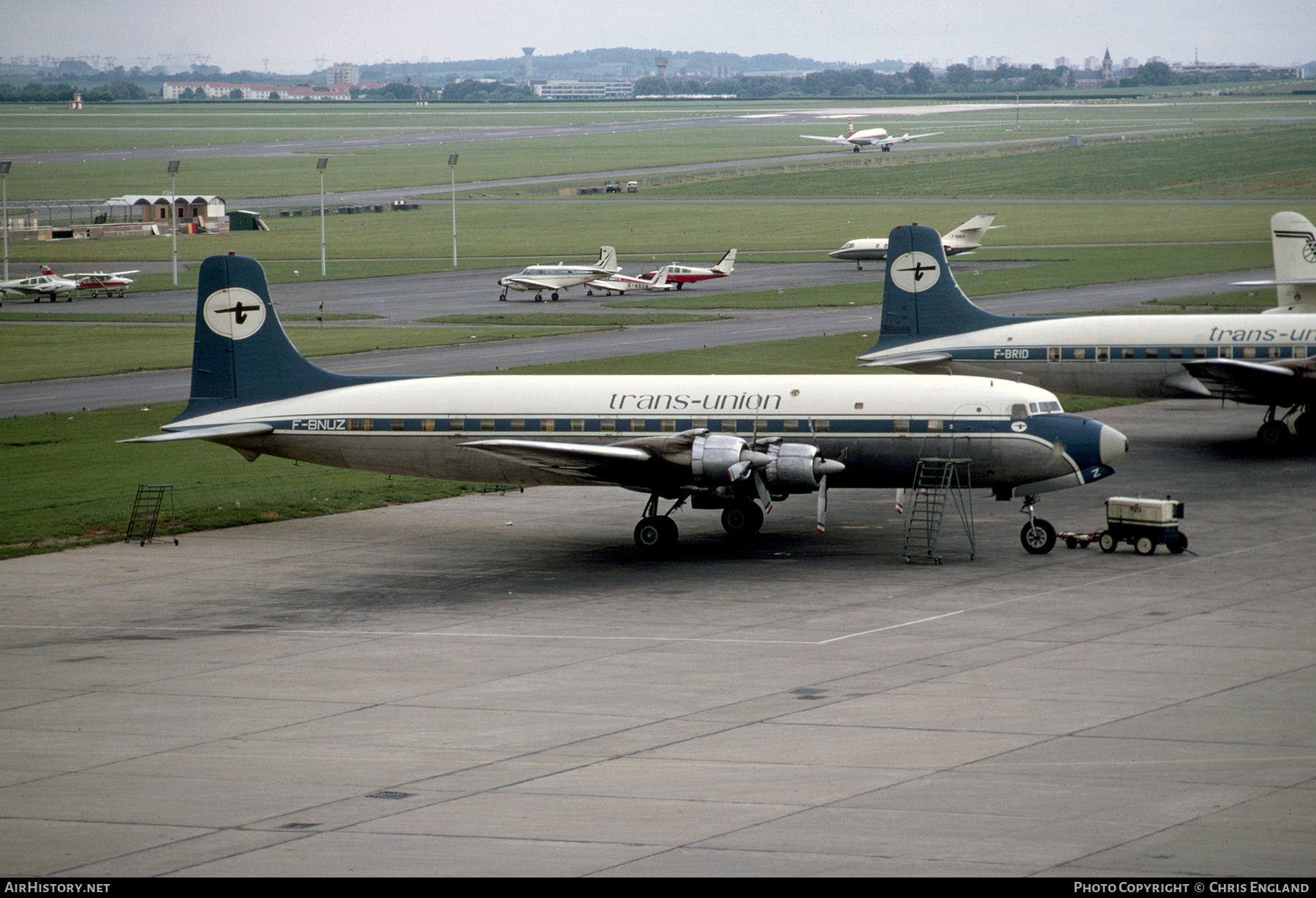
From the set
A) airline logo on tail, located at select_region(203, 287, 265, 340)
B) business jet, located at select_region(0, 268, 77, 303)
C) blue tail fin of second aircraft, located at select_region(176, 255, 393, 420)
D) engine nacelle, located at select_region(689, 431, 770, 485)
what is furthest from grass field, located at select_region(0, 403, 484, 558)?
business jet, located at select_region(0, 268, 77, 303)

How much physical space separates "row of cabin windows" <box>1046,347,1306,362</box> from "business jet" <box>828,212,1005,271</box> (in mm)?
56363

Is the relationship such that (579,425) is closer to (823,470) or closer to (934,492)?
(823,470)

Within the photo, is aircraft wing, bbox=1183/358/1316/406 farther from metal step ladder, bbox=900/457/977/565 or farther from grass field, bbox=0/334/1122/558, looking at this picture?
metal step ladder, bbox=900/457/977/565

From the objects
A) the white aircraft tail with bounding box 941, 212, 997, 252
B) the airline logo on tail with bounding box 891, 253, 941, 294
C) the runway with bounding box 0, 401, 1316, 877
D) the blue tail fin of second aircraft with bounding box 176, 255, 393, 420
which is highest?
the white aircraft tail with bounding box 941, 212, 997, 252

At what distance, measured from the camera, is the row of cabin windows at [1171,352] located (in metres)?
48.7

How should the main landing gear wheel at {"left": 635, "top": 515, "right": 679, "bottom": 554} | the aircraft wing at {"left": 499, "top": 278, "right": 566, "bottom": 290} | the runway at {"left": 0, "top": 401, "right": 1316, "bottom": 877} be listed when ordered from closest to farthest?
the runway at {"left": 0, "top": 401, "right": 1316, "bottom": 877} < the main landing gear wheel at {"left": 635, "top": 515, "right": 679, "bottom": 554} < the aircraft wing at {"left": 499, "top": 278, "right": 566, "bottom": 290}

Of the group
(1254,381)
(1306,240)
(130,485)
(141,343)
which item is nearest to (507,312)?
(141,343)

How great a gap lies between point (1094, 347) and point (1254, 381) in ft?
17.5

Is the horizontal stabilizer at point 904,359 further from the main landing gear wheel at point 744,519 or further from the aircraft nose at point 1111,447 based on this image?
the aircraft nose at point 1111,447

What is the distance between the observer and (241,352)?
4084cm

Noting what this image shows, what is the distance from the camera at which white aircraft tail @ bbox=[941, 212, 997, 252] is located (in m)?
108

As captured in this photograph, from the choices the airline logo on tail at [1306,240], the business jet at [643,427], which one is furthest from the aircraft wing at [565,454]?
the airline logo on tail at [1306,240]

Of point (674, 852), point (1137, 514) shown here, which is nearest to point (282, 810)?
→ point (674, 852)

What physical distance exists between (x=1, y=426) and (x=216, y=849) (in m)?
44.3
